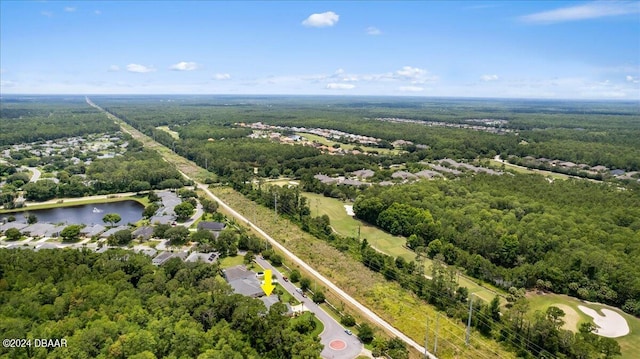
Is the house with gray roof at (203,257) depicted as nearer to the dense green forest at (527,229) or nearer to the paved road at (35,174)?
the dense green forest at (527,229)

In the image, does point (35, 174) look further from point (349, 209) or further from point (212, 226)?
point (349, 209)

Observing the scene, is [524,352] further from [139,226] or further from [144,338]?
[139,226]

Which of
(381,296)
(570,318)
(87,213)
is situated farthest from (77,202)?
(570,318)

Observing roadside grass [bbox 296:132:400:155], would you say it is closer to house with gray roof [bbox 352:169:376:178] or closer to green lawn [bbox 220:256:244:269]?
house with gray roof [bbox 352:169:376:178]

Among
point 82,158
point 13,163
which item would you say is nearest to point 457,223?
point 82,158

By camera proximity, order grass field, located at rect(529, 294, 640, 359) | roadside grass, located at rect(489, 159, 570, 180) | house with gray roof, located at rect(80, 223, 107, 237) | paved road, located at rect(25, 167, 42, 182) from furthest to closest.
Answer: roadside grass, located at rect(489, 159, 570, 180) → paved road, located at rect(25, 167, 42, 182) → house with gray roof, located at rect(80, 223, 107, 237) → grass field, located at rect(529, 294, 640, 359)

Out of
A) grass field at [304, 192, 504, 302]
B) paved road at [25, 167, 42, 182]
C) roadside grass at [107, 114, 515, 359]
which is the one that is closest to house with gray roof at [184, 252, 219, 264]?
roadside grass at [107, 114, 515, 359]
